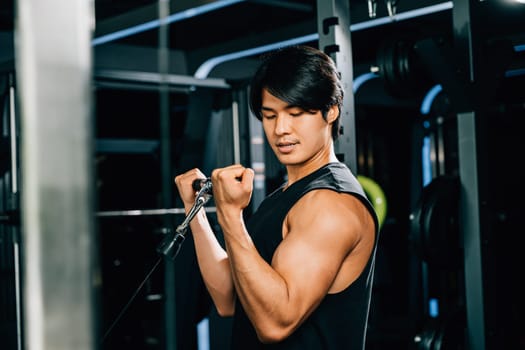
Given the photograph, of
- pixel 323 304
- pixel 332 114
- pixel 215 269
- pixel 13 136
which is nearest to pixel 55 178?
pixel 323 304

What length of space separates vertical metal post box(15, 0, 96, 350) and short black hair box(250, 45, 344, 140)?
99 centimetres

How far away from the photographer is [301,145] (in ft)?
5.21

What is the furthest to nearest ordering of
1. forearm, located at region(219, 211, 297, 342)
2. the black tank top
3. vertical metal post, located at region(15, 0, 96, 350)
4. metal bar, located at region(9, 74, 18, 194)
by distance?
1. metal bar, located at region(9, 74, 18, 194)
2. the black tank top
3. forearm, located at region(219, 211, 297, 342)
4. vertical metal post, located at region(15, 0, 96, 350)

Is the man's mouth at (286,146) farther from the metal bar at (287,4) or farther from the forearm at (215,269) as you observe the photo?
the metal bar at (287,4)

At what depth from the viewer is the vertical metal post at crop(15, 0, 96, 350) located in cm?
60

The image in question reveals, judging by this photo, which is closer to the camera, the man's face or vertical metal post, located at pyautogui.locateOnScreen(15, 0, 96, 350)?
vertical metal post, located at pyautogui.locateOnScreen(15, 0, 96, 350)

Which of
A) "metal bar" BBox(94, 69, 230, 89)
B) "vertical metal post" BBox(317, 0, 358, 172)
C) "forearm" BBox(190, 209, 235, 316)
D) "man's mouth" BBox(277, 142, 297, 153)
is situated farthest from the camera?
"metal bar" BBox(94, 69, 230, 89)

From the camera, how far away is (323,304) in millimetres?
1480

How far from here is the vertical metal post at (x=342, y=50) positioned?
2.25 m

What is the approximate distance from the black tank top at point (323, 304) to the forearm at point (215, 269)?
20 cm

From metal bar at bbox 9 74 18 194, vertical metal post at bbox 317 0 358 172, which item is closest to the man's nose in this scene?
vertical metal post at bbox 317 0 358 172

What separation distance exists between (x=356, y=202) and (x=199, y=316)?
2525 mm

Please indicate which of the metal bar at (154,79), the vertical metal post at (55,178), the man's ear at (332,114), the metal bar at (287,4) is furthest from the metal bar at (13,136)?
the vertical metal post at (55,178)

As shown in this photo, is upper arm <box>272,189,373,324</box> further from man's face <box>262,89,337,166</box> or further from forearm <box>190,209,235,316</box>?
forearm <box>190,209,235,316</box>
